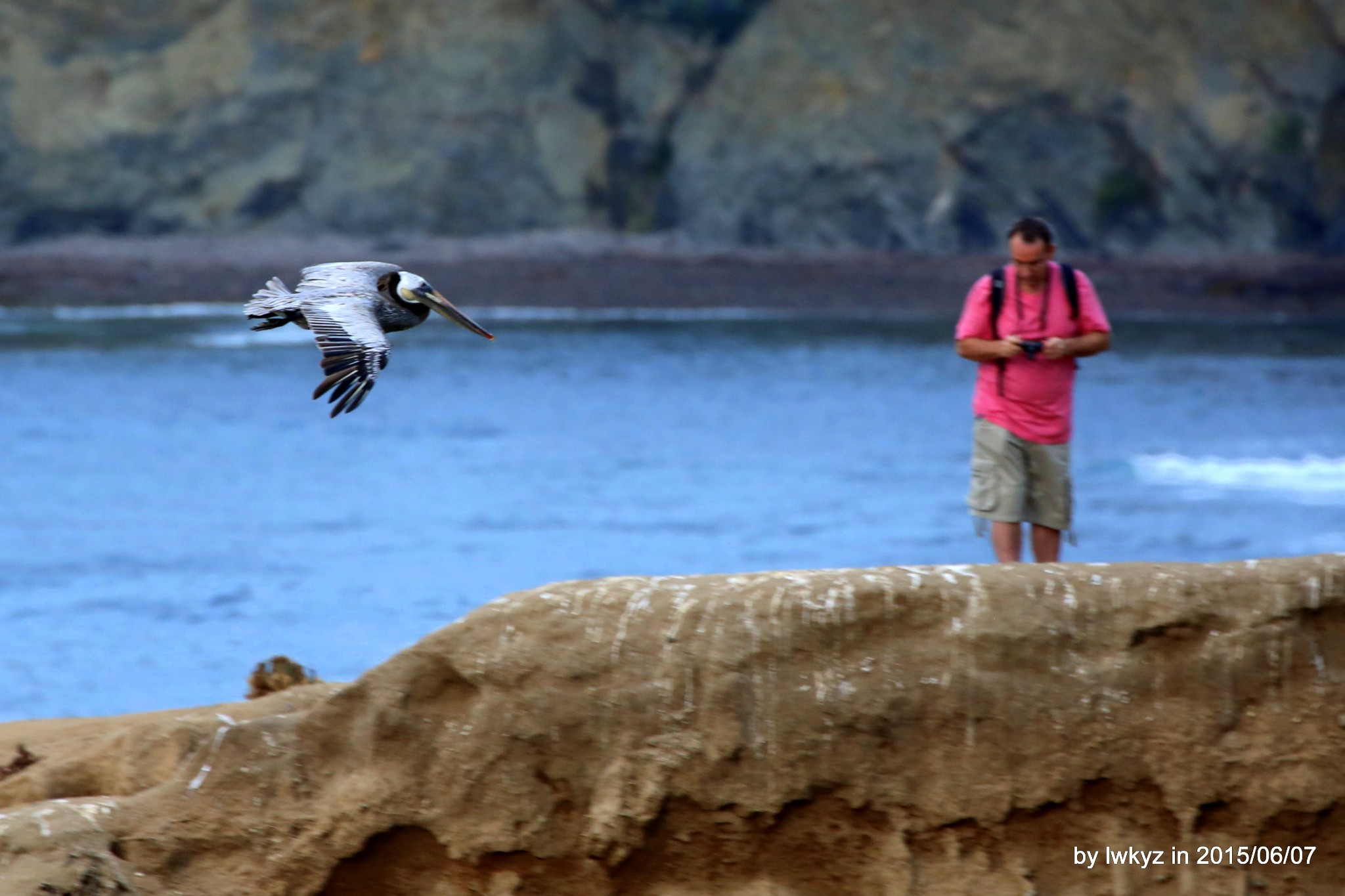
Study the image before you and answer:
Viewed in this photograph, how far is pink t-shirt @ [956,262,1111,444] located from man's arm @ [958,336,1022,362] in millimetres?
19

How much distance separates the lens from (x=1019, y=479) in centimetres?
480

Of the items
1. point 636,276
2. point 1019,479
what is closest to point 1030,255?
point 1019,479

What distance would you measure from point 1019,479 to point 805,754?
62.1 inches

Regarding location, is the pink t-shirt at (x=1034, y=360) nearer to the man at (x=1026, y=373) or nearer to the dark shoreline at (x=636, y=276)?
the man at (x=1026, y=373)

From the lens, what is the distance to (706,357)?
22828mm

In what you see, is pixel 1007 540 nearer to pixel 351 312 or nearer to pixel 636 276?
pixel 351 312

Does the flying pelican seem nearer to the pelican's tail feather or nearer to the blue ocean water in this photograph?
the pelican's tail feather

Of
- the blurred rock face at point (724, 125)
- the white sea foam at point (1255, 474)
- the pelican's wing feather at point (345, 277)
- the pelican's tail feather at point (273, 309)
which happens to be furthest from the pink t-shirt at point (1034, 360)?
the blurred rock face at point (724, 125)

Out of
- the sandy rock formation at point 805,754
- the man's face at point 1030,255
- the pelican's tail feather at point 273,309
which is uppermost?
the man's face at point 1030,255

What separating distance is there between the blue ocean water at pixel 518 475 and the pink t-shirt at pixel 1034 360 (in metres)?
3.64

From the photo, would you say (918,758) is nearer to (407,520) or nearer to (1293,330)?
(407,520)

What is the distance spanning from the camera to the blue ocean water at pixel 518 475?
8.81 m

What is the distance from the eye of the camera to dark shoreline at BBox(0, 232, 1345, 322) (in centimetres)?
2467

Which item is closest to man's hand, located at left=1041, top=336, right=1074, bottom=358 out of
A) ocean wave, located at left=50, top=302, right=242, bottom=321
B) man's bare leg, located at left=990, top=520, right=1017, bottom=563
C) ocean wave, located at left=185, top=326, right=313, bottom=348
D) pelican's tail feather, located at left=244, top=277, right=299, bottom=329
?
man's bare leg, located at left=990, top=520, right=1017, bottom=563
